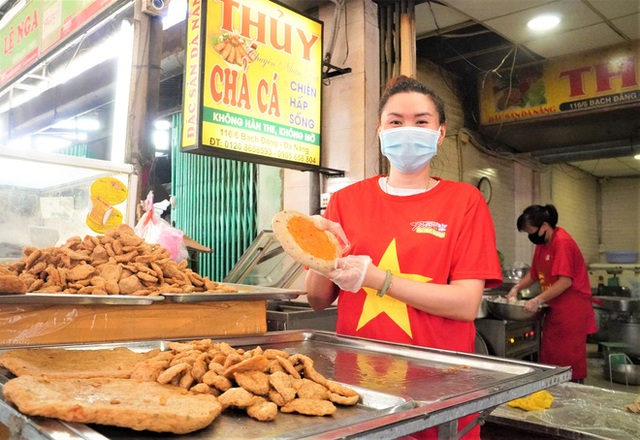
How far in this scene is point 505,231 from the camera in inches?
307

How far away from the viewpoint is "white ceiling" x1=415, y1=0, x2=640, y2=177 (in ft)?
16.3

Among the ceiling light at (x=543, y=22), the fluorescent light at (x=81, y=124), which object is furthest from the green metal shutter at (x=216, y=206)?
the ceiling light at (x=543, y=22)

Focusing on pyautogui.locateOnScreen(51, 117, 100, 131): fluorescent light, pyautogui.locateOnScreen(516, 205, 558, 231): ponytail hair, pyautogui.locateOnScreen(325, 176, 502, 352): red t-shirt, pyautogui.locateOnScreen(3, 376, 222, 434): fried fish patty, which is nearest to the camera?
pyautogui.locateOnScreen(3, 376, 222, 434): fried fish patty

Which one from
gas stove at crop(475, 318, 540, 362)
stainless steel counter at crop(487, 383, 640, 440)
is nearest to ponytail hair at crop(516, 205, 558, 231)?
gas stove at crop(475, 318, 540, 362)

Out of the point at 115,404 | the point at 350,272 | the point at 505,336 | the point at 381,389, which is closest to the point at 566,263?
the point at 505,336

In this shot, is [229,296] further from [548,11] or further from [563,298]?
[548,11]

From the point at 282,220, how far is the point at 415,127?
0.65 m

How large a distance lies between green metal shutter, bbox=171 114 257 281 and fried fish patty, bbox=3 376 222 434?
4687mm

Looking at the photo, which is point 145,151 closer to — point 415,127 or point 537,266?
point 415,127

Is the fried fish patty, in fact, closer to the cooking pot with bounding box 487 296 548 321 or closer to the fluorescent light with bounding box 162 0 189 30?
the fluorescent light with bounding box 162 0 189 30

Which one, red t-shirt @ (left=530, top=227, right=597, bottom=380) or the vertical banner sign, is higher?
the vertical banner sign

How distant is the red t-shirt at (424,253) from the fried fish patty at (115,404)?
0.94 metres

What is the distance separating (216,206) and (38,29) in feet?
8.52

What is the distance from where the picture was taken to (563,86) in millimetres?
6242
